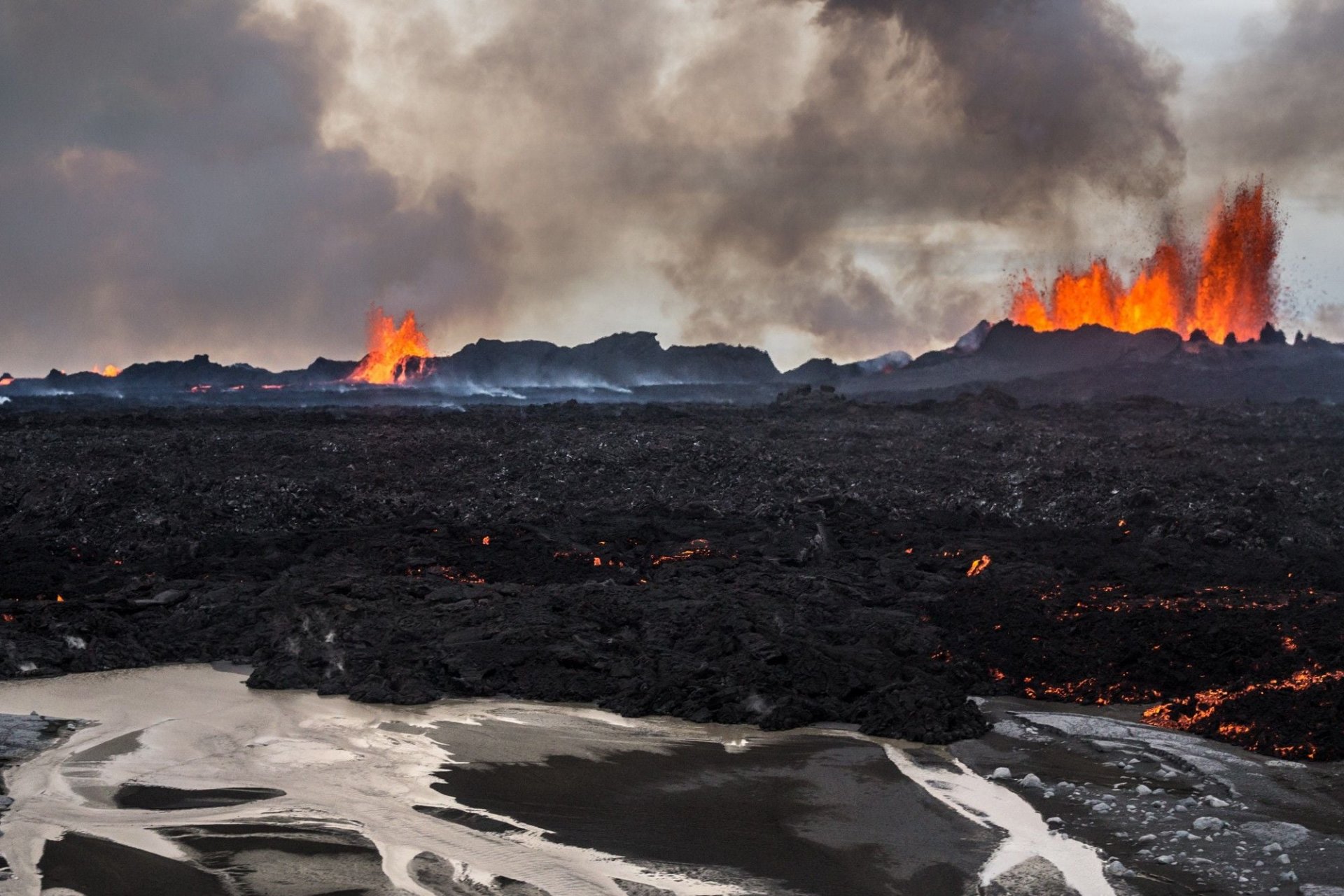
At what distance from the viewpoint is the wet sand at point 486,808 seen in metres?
10.2

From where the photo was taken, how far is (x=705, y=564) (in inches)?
899

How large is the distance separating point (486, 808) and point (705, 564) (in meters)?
11.1

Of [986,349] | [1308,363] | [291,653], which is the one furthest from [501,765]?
[986,349]

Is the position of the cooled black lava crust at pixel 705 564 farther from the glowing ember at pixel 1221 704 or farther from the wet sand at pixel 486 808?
the wet sand at pixel 486 808

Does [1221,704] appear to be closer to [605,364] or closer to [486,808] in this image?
[486,808]

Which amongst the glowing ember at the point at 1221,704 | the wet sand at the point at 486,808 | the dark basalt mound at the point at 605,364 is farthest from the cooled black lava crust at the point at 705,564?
the dark basalt mound at the point at 605,364

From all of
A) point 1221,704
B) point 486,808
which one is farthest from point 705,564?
point 486,808

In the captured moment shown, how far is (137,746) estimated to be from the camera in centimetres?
1414

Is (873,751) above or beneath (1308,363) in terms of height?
beneath

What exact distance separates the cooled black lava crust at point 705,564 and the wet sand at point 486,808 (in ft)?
4.10

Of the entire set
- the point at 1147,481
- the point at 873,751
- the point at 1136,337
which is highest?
the point at 1136,337

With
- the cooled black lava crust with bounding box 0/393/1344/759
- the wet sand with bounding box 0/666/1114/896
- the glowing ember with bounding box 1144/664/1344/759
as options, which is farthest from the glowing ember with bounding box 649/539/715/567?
the glowing ember with bounding box 1144/664/1344/759

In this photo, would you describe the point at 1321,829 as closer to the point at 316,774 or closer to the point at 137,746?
the point at 316,774

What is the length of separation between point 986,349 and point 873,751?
307 feet
